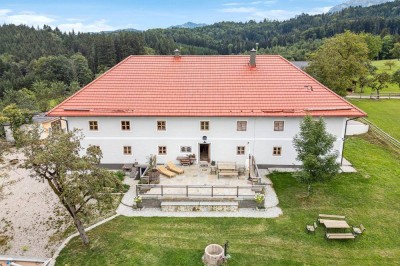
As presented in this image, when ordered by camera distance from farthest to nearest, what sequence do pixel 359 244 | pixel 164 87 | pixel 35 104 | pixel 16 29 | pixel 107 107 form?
pixel 16 29 → pixel 35 104 → pixel 164 87 → pixel 107 107 → pixel 359 244

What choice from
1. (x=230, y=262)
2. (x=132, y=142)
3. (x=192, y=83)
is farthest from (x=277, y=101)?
(x=230, y=262)

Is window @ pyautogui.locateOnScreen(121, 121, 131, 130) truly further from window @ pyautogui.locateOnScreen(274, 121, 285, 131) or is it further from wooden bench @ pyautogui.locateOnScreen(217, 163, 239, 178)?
window @ pyautogui.locateOnScreen(274, 121, 285, 131)

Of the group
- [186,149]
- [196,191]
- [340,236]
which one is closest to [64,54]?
[186,149]

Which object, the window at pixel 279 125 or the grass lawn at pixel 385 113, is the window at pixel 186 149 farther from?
the grass lawn at pixel 385 113

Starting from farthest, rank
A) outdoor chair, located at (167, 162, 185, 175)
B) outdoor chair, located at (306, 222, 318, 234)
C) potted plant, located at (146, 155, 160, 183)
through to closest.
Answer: outdoor chair, located at (167, 162, 185, 175) → potted plant, located at (146, 155, 160, 183) → outdoor chair, located at (306, 222, 318, 234)

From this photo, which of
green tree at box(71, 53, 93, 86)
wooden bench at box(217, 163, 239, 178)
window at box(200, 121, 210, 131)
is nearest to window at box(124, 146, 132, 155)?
window at box(200, 121, 210, 131)

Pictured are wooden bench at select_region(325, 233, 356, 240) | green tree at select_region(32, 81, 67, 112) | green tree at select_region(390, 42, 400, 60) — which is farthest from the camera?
green tree at select_region(390, 42, 400, 60)

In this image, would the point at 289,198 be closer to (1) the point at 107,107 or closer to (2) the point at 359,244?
(2) the point at 359,244

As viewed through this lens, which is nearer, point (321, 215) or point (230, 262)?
point (230, 262)
